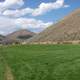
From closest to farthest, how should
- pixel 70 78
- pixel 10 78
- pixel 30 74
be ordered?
1. pixel 70 78
2. pixel 10 78
3. pixel 30 74

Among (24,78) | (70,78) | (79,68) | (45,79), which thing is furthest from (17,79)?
(79,68)

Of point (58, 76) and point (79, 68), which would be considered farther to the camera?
point (79, 68)

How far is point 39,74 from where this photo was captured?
120ft

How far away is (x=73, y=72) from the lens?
3625 centimetres

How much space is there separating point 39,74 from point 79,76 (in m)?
5.08

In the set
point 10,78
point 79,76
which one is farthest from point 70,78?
point 10,78

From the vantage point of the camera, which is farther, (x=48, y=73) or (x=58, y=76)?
(x=48, y=73)

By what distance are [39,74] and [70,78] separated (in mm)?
4970

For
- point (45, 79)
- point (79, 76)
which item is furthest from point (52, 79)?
point (79, 76)

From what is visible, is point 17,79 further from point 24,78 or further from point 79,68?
point 79,68

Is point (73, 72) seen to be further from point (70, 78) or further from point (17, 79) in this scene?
point (17, 79)

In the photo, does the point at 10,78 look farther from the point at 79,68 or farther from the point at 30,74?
the point at 79,68

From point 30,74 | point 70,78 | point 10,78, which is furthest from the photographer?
point 30,74

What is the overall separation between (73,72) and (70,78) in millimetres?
3779
